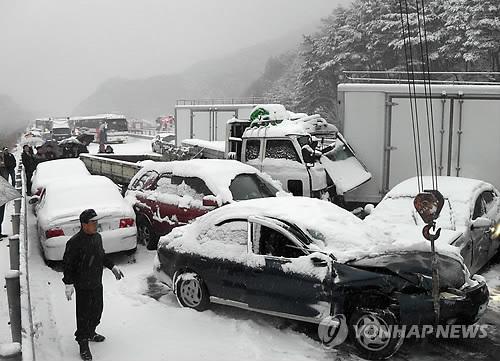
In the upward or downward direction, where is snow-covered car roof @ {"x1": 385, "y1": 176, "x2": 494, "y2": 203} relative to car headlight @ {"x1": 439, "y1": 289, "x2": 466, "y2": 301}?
upward

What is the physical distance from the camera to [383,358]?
5.78m

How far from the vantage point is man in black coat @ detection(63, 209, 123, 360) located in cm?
586

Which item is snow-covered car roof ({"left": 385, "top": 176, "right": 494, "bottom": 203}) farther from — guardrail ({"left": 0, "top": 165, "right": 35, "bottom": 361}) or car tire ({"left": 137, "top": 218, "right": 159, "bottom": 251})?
guardrail ({"left": 0, "top": 165, "right": 35, "bottom": 361})

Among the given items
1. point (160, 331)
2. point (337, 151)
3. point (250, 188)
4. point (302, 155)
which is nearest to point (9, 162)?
point (250, 188)

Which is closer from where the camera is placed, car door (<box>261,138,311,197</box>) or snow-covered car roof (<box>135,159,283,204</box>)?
snow-covered car roof (<box>135,159,283,204</box>)

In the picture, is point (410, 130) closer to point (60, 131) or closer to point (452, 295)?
point (452, 295)

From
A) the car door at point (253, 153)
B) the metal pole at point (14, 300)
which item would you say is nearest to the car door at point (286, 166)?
the car door at point (253, 153)

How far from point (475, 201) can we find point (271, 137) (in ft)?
14.8

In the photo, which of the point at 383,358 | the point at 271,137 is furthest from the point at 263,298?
the point at 271,137

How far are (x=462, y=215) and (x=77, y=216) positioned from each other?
5955 millimetres

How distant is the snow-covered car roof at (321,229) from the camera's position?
635 cm

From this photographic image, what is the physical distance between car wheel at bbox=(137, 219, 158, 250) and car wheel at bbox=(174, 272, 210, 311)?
3.17 meters

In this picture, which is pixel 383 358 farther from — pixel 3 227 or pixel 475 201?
pixel 3 227
